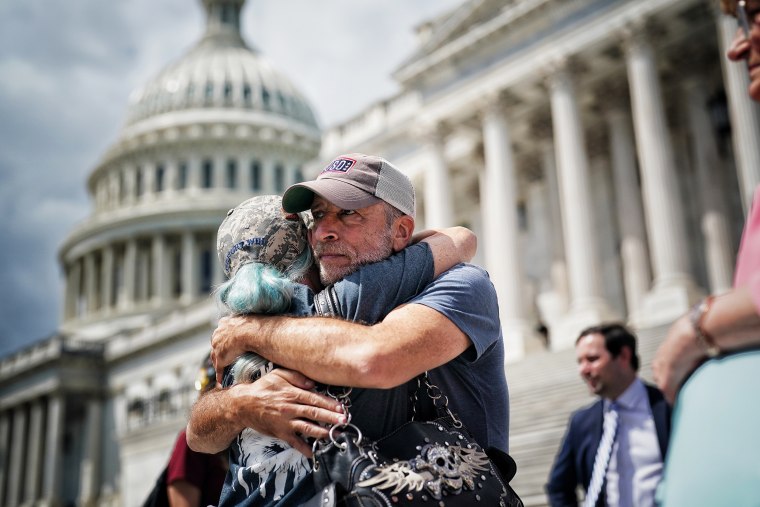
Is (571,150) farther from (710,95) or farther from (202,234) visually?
(202,234)

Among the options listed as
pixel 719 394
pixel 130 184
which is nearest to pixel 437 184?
pixel 719 394

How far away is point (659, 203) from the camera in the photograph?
2330 cm

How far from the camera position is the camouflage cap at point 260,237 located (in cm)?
304

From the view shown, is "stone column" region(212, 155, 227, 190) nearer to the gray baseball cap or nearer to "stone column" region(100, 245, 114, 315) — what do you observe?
"stone column" region(100, 245, 114, 315)

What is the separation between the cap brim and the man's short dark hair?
154 inches

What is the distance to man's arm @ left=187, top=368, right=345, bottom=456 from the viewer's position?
Answer: 104 inches

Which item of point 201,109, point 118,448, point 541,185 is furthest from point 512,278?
point 201,109

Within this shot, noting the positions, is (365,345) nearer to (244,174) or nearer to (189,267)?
(189,267)

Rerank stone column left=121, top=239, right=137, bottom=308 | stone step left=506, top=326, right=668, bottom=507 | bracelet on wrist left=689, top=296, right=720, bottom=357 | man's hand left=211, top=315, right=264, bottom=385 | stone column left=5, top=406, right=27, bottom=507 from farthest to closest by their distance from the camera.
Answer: stone column left=121, top=239, right=137, bottom=308, stone column left=5, top=406, right=27, bottom=507, stone step left=506, top=326, right=668, bottom=507, man's hand left=211, top=315, right=264, bottom=385, bracelet on wrist left=689, top=296, right=720, bottom=357

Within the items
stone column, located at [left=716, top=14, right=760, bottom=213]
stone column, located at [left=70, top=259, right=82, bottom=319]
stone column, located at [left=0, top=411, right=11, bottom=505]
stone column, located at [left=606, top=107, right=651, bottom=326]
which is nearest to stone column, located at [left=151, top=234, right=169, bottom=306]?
stone column, located at [left=70, top=259, right=82, bottom=319]

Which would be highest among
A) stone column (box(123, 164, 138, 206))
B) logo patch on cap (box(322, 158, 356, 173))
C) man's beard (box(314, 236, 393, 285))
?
stone column (box(123, 164, 138, 206))

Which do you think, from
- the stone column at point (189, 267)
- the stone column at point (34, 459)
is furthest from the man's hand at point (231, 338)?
the stone column at point (189, 267)

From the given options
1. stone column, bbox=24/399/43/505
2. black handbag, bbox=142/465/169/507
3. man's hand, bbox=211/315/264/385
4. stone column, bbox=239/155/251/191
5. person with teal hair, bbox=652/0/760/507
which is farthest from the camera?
stone column, bbox=239/155/251/191

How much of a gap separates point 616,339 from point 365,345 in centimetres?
426
